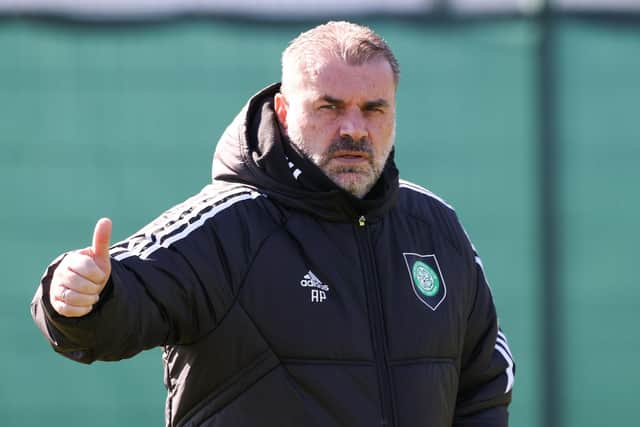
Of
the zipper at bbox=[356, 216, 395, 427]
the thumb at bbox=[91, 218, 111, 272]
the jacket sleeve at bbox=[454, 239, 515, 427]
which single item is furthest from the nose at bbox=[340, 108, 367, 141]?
the thumb at bbox=[91, 218, 111, 272]

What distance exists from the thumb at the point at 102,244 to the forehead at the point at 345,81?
829 millimetres

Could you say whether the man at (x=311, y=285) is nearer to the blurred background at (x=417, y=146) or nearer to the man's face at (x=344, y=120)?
the man's face at (x=344, y=120)

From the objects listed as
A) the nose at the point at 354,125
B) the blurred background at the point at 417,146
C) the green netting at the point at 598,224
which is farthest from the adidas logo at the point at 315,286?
the green netting at the point at 598,224

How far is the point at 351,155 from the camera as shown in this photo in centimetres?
319

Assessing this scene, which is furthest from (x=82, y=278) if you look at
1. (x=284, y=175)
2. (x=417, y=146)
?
(x=417, y=146)

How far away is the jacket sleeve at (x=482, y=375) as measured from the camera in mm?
3385

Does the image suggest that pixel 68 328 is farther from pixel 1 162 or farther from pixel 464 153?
pixel 464 153

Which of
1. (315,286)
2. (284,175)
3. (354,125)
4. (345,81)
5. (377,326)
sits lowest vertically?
(377,326)

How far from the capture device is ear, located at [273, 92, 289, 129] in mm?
3316

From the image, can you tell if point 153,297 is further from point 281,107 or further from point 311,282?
point 281,107

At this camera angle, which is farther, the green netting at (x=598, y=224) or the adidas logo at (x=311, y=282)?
the green netting at (x=598, y=224)

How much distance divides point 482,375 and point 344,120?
0.81m

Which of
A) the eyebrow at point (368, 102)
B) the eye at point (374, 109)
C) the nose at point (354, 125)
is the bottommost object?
the nose at point (354, 125)

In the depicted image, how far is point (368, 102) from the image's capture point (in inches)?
126
